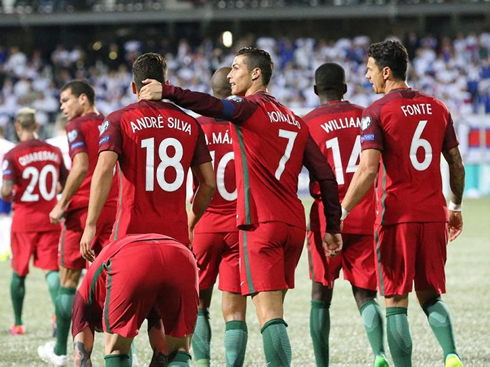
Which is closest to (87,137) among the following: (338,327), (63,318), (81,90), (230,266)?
(81,90)

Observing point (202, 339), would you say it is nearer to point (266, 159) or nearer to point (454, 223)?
point (266, 159)

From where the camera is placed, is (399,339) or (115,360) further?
(399,339)

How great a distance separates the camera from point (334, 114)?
666 cm

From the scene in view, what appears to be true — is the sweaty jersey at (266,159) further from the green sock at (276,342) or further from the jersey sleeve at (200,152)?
the green sock at (276,342)

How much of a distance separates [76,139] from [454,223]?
287 centimetres

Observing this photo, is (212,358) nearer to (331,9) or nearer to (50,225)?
(50,225)

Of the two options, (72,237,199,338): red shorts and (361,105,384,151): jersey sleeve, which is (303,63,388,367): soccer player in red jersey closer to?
(361,105,384,151): jersey sleeve

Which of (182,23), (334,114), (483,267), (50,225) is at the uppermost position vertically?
(182,23)

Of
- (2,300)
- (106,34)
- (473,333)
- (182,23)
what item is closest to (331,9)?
(182,23)

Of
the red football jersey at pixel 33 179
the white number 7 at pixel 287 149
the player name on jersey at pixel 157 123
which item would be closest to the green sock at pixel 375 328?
the white number 7 at pixel 287 149

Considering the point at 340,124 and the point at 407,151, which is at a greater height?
the point at 340,124

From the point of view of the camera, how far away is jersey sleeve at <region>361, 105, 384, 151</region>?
5.91m

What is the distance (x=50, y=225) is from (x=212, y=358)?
2547mm

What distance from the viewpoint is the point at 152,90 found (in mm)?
5113
